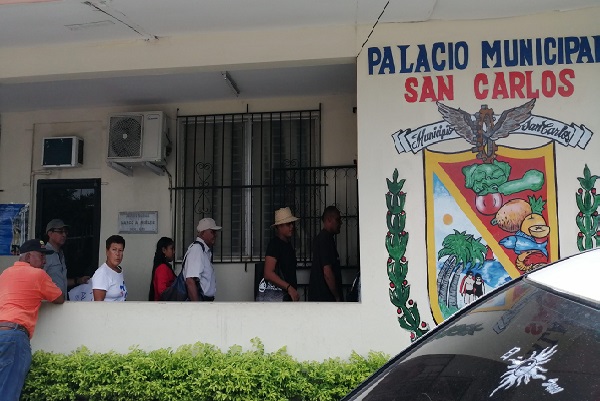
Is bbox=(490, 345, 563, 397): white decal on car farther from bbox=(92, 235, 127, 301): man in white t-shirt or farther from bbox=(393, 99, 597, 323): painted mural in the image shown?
bbox=(92, 235, 127, 301): man in white t-shirt

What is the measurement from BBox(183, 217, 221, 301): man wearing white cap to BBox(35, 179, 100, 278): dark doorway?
1717mm

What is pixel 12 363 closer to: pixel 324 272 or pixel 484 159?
pixel 324 272

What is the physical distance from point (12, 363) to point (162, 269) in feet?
6.01

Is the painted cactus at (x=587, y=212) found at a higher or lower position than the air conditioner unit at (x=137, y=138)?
lower

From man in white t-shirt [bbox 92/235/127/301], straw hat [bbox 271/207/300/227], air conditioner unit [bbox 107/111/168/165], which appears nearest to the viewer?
man in white t-shirt [bbox 92/235/127/301]

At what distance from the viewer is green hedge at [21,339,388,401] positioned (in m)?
4.56

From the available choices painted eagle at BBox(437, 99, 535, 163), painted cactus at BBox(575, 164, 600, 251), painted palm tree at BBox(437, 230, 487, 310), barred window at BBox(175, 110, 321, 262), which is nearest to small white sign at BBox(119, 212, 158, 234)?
barred window at BBox(175, 110, 321, 262)

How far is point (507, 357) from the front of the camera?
5.99 ft

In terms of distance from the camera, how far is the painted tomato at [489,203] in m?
4.78

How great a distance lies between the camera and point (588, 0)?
15.3 feet

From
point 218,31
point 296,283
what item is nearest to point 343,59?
point 218,31

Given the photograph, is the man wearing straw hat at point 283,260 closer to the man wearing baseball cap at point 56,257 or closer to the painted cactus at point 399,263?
the painted cactus at point 399,263

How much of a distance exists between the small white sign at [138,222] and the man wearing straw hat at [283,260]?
1.70 m

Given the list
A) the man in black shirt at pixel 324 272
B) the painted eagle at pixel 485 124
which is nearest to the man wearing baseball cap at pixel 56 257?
the man in black shirt at pixel 324 272
